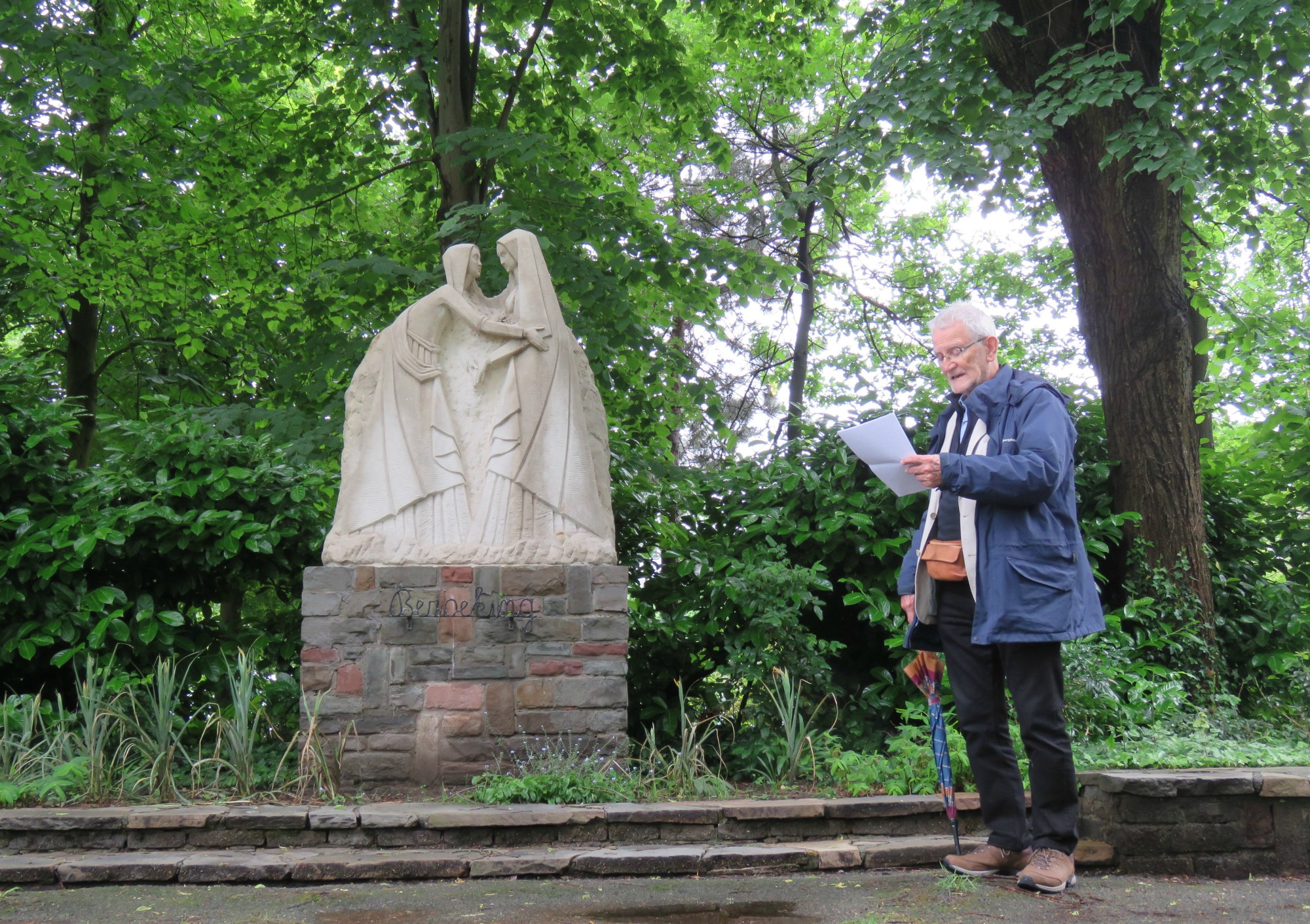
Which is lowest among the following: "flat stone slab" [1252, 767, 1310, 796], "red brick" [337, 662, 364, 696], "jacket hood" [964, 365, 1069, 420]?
"flat stone slab" [1252, 767, 1310, 796]

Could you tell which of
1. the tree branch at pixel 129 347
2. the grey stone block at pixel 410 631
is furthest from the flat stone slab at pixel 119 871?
the tree branch at pixel 129 347

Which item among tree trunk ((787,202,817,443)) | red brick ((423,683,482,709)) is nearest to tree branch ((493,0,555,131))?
tree trunk ((787,202,817,443))

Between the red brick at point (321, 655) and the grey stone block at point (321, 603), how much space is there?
16 cm

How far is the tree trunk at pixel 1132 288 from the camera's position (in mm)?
6625

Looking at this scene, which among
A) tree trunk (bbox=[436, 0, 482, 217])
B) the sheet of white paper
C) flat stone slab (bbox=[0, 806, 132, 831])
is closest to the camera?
the sheet of white paper

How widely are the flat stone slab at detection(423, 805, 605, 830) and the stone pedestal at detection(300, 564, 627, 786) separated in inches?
37.6

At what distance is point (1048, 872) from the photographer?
10.7 ft

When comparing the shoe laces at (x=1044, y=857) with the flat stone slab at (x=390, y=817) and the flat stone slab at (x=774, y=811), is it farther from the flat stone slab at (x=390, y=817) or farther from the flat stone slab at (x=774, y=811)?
the flat stone slab at (x=390, y=817)

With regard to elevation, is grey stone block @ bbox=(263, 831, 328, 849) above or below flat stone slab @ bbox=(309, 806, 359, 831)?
below

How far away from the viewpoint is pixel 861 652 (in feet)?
22.0

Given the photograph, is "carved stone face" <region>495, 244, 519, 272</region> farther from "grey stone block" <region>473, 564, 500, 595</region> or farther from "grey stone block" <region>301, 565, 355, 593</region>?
"grey stone block" <region>301, 565, 355, 593</region>

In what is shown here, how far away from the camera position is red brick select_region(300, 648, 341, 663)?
518 centimetres

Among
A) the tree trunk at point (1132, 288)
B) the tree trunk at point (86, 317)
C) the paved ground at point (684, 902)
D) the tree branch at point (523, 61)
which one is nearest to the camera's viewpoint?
the paved ground at point (684, 902)

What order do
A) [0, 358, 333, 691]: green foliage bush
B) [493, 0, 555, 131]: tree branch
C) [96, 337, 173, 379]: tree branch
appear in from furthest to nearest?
[96, 337, 173, 379]: tree branch → [493, 0, 555, 131]: tree branch → [0, 358, 333, 691]: green foliage bush
